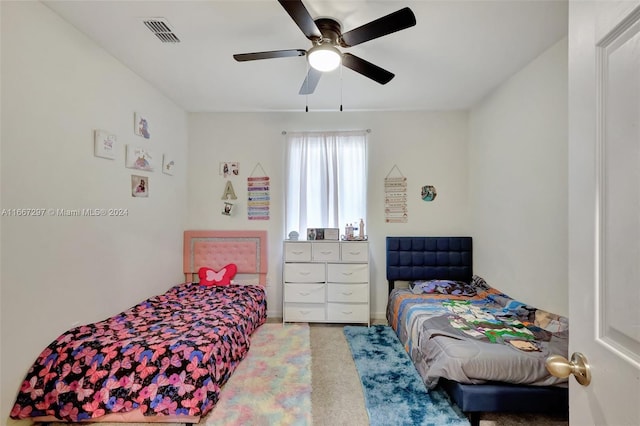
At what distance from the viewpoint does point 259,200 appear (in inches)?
149

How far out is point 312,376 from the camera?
2.35 metres

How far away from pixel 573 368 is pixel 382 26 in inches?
68.0

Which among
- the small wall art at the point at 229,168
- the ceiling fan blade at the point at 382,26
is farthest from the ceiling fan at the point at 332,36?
the small wall art at the point at 229,168

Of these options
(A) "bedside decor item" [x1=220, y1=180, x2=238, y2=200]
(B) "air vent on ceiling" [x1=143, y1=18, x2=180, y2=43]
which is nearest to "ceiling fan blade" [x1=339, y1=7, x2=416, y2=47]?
(B) "air vent on ceiling" [x1=143, y1=18, x2=180, y2=43]

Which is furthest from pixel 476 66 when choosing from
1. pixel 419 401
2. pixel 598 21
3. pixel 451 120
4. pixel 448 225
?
pixel 419 401

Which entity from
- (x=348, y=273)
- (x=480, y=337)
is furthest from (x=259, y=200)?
(x=480, y=337)

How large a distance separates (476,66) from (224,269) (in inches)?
135

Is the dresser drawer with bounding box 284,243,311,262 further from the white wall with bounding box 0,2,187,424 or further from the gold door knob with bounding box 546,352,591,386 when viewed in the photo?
the gold door knob with bounding box 546,352,591,386

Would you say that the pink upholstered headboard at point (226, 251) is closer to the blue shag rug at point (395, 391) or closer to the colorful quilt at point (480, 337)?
the blue shag rug at point (395, 391)

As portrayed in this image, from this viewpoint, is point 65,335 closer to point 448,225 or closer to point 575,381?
point 575,381

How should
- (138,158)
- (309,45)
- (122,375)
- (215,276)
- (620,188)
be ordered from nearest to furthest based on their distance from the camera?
(620,188), (122,375), (309,45), (138,158), (215,276)

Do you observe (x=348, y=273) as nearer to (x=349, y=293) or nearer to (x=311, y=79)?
(x=349, y=293)

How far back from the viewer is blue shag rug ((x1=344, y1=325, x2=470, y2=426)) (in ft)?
6.10

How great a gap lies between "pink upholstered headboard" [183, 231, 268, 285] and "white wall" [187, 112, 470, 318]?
118 mm
